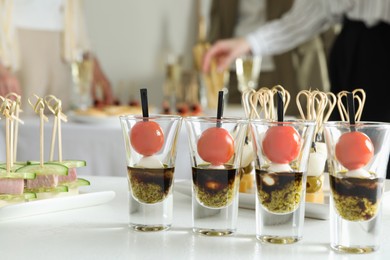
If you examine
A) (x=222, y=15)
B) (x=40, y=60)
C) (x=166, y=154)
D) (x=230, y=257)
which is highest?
(x=222, y=15)

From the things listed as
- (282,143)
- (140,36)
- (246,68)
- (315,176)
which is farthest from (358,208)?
(140,36)

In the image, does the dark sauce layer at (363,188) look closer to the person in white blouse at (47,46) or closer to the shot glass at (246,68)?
the shot glass at (246,68)

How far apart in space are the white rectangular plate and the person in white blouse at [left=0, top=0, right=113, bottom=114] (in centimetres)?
195

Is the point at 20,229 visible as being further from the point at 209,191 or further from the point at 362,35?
the point at 362,35

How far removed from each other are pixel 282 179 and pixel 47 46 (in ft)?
8.53

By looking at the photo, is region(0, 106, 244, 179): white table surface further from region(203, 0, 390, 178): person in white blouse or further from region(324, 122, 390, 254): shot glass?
region(324, 122, 390, 254): shot glass

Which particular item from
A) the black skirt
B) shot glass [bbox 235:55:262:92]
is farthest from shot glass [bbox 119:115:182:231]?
shot glass [bbox 235:55:262:92]

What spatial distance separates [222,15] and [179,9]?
313 millimetres

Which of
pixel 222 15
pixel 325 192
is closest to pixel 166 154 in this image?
pixel 325 192

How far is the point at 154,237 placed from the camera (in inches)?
38.8

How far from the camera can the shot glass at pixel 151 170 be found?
3.35 feet

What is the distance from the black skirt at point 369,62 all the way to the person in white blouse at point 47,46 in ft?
3.41

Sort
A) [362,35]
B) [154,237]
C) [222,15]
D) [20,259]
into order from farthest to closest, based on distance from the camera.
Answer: [222,15] < [362,35] < [154,237] < [20,259]

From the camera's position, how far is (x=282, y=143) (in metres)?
0.95
